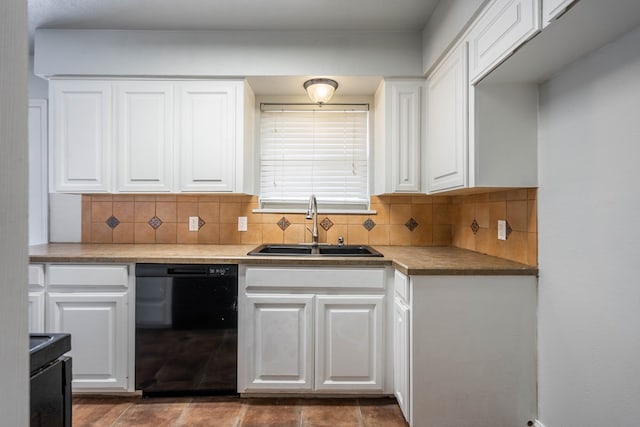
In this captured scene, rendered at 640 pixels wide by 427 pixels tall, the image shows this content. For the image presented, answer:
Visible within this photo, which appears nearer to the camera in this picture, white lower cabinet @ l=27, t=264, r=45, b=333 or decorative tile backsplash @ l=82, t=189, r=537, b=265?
white lower cabinet @ l=27, t=264, r=45, b=333

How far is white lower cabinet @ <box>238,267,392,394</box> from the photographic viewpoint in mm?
1965

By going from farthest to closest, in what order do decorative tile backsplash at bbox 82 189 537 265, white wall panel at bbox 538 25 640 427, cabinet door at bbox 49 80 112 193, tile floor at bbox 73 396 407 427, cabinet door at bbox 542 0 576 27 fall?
decorative tile backsplash at bbox 82 189 537 265 → cabinet door at bbox 49 80 112 193 → tile floor at bbox 73 396 407 427 → white wall panel at bbox 538 25 640 427 → cabinet door at bbox 542 0 576 27

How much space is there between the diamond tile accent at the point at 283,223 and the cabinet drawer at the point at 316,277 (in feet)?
2.21

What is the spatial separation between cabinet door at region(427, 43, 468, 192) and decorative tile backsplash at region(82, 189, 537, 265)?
1.53 feet

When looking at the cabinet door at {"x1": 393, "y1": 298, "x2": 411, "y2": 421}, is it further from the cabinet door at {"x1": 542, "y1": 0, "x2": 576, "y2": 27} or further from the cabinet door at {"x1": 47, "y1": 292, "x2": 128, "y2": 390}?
the cabinet door at {"x1": 47, "y1": 292, "x2": 128, "y2": 390}

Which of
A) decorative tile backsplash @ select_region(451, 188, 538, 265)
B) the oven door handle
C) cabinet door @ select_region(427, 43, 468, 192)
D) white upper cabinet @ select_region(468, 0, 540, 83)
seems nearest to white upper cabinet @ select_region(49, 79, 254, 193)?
the oven door handle

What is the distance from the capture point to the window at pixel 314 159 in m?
2.68

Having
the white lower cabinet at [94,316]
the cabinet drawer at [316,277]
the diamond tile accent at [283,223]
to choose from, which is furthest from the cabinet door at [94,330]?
the diamond tile accent at [283,223]

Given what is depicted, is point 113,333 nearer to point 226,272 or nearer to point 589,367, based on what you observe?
point 226,272

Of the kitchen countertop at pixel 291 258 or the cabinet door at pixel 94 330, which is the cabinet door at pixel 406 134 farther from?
the cabinet door at pixel 94 330

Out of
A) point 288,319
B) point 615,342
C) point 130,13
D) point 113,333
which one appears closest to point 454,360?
point 615,342

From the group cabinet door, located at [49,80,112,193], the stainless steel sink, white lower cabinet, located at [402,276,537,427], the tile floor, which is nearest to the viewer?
white lower cabinet, located at [402,276,537,427]

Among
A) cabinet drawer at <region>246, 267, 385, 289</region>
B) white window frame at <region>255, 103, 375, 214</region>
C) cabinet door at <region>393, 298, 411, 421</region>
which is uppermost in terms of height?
white window frame at <region>255, 103, 375, 214</region>

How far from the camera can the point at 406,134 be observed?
2.25 metres
